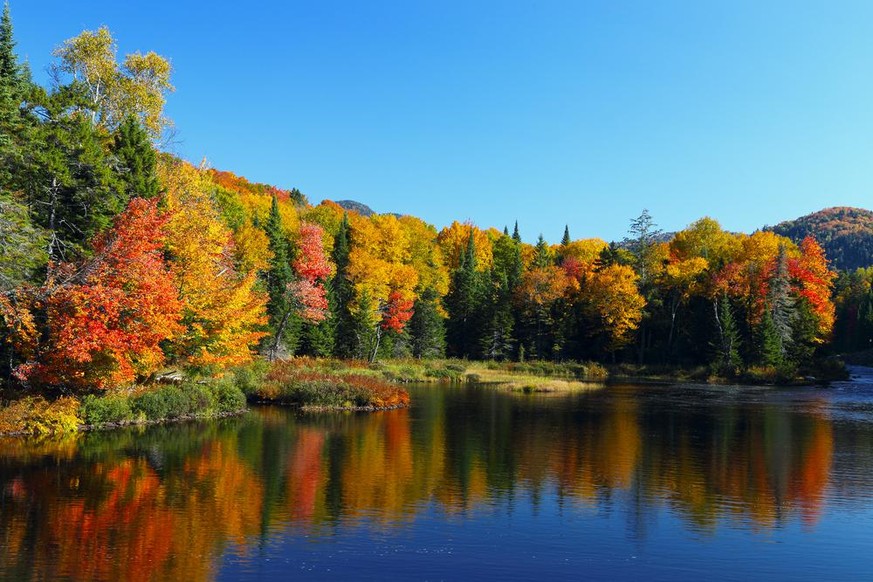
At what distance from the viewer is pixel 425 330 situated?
83.9 metres

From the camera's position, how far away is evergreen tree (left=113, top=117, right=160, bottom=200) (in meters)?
38.6

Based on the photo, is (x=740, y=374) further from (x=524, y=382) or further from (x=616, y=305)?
(x=524, y=382)

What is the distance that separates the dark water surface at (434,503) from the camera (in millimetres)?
15125

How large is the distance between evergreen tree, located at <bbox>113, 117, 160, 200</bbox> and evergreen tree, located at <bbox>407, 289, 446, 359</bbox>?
151 ft

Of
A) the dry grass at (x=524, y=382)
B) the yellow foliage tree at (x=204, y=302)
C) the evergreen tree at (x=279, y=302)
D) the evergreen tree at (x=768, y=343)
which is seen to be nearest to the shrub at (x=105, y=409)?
the yellow foliage tree at (x=204, y=302)

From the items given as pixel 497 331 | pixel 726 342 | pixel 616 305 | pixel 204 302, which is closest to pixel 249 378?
pixel 204 302

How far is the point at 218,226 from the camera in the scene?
136ft

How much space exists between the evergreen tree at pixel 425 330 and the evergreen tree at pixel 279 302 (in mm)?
17454

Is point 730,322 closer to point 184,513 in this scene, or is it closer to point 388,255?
point 388,255

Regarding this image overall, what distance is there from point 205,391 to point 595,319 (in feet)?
204

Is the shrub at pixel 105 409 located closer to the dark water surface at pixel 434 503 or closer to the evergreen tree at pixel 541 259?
the dark water surface at pixel 434 503

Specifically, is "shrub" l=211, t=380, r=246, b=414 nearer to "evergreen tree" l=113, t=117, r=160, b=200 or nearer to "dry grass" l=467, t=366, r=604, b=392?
"evergreen tree" l=113, t=117, r=160, b=200

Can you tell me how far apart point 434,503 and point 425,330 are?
208 ft

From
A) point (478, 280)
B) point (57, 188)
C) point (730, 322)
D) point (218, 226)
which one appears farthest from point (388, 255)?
point (57, 188)
